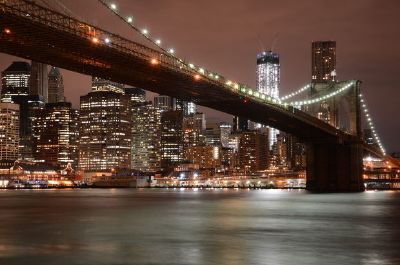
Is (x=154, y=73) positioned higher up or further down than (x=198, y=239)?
higher up

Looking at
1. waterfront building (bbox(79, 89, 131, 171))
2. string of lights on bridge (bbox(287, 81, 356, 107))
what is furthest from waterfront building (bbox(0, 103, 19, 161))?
string of lights on bridge (bbox(287, 81, 356, 107))

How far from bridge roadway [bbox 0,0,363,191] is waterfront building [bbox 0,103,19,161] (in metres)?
129

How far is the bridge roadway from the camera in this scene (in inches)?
1410

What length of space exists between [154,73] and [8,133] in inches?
5996

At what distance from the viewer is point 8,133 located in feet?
630

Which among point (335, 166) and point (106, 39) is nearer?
point (106, 39)

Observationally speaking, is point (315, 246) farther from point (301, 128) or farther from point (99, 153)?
point (99, 153)

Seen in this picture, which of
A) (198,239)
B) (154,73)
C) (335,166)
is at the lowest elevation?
(198,239)

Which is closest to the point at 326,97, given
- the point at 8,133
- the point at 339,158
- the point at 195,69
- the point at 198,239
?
the point at 339,158

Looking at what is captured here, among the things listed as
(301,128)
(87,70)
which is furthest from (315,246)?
(301,128)

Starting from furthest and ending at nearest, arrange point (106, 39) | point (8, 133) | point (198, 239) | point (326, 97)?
point (8, 133) → point (326, 97) → point (106, 39) → point (198, 239)

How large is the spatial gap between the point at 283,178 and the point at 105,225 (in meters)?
106

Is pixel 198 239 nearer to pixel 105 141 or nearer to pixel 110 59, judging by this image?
pixel 110 59

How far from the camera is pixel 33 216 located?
34750 mm
